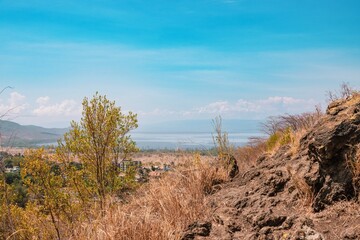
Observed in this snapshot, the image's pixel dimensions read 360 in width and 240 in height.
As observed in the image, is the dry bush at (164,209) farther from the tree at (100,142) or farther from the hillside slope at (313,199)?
the tree at (100,142)

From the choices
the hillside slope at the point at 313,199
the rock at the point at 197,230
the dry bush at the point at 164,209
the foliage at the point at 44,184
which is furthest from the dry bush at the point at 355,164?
the foliage at the point at 44,184

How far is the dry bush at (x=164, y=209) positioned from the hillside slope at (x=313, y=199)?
18.5 inches

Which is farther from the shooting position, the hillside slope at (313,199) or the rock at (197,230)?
the rock at (197,230)

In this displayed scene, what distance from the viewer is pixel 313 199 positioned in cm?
545

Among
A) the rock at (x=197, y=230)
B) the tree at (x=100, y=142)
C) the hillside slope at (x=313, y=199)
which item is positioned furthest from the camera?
the tree at (x=100, y=142)

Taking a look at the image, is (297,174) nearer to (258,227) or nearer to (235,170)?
(258,227)

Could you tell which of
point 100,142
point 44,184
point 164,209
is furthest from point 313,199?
point 44,184

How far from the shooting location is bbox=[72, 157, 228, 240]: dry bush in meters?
5.06

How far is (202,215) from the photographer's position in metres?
6.50

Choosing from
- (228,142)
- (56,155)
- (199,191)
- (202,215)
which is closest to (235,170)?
(228,142)

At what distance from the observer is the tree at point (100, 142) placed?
14312mm

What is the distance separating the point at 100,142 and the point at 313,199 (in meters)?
10.1

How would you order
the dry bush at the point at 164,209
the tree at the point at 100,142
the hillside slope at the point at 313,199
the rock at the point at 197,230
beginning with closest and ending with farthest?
1. the hillside slope at the point at 313,199
2. the dry bush at the point at 164,209
3. the rock at the point at 197,230
4. the tree at the point at 100,142

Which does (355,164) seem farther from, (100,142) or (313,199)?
(100,142)
